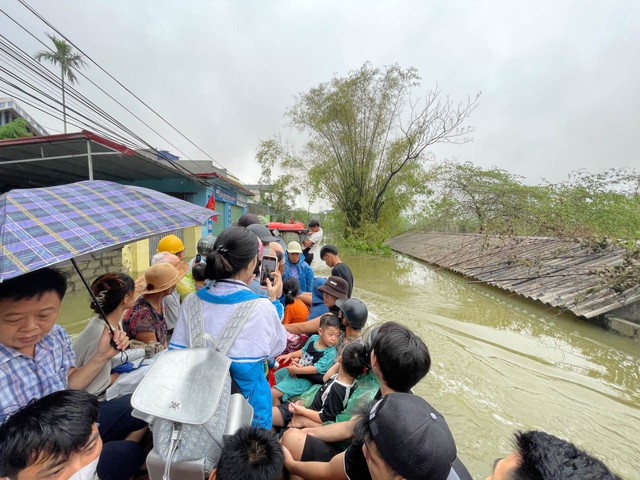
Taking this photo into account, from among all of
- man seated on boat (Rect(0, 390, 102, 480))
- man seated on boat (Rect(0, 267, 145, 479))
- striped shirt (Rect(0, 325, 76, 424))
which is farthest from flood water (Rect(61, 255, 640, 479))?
striped shirt (Rect(0, 325, 76, 424))

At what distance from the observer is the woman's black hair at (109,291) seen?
1602 millimetres

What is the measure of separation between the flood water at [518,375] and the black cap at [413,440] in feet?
5.70

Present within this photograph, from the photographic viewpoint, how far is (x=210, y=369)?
3.64ft

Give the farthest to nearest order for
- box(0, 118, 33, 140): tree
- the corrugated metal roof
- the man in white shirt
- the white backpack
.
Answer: box(0, 118, 33, 140): tree < the man in white shirt < the corrugated metal roof < the white backpack

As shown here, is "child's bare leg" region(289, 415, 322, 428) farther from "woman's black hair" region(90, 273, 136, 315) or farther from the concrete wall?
the concrete wall

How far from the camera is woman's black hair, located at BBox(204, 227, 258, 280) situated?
52.1 inches

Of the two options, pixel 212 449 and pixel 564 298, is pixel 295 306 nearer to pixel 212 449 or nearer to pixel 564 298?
pixel 212 449

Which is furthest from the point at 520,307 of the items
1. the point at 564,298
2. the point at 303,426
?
the point at 303,426

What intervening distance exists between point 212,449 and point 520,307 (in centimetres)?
640

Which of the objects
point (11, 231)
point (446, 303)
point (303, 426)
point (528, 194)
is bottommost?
point (446, 303)

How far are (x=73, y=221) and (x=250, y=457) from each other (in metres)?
1.15

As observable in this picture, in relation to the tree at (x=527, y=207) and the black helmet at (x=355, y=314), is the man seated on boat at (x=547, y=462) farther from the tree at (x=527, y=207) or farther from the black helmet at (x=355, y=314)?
the tree at (x=527, y=207)

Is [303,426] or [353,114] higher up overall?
[353,114]

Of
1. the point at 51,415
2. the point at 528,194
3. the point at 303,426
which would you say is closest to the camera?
the point at 51,415
